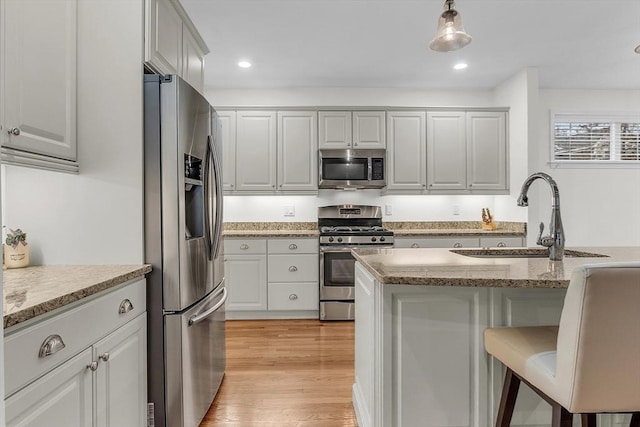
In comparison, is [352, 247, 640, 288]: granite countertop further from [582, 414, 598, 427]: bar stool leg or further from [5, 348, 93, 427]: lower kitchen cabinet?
[5, 348, 93, 427]: lower kitchen cabinet

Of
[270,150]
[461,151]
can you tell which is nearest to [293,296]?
[270,150]

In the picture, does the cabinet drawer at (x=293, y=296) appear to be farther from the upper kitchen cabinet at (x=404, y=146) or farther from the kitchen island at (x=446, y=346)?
the kitchen island at (x=446, y=346)

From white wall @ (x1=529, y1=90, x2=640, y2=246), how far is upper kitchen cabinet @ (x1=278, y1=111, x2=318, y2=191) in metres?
2.68

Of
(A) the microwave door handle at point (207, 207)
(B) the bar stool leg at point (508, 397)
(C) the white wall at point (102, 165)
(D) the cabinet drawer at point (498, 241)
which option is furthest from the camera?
(D) the cabinet drawer at point (498, 241)

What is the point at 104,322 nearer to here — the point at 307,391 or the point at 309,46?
the point at 307,391

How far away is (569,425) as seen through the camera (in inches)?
45.3

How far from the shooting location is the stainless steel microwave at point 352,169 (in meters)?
4.05

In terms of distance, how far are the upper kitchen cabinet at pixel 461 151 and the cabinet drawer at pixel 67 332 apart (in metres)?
3.45

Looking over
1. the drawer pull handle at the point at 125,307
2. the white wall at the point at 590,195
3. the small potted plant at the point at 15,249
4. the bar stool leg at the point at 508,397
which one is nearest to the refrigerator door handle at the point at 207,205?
the drawer pull handle at the point at 125,307

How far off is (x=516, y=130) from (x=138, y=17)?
3750 millimetres

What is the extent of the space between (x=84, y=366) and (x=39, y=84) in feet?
3.45

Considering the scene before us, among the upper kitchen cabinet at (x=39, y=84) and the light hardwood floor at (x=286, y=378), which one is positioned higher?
the upper kitchen cabinet at (x=39, y=84)

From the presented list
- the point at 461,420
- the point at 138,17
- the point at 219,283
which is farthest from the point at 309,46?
the point at 461,420

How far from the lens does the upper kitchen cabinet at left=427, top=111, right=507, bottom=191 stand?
13.7 feet
